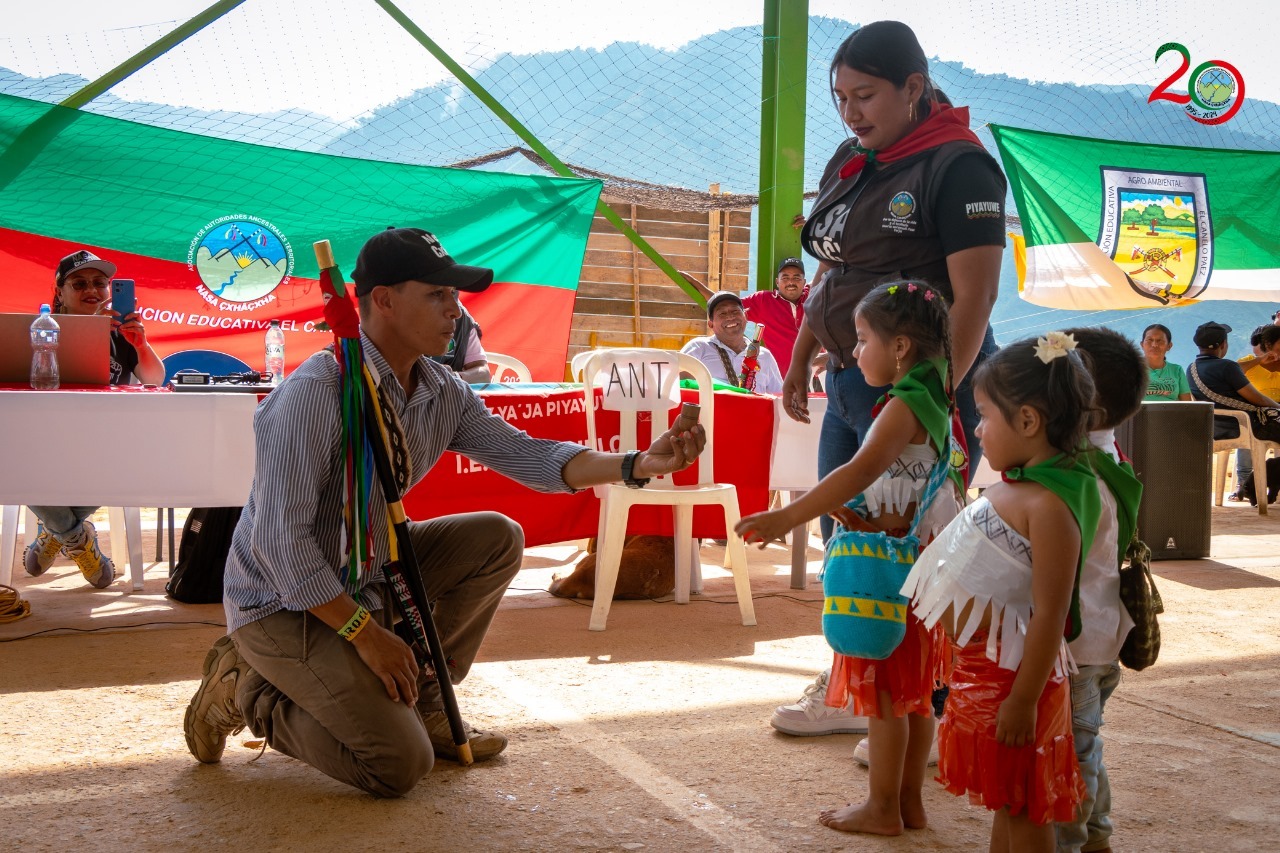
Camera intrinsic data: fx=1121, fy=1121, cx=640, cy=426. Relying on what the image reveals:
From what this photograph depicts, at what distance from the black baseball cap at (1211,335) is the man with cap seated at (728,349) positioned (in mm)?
4044

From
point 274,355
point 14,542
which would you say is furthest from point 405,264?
point 14,542

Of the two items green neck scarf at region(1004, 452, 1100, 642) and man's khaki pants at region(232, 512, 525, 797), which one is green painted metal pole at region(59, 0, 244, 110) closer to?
man's khaki pants at region(232, 512, 525, 797)

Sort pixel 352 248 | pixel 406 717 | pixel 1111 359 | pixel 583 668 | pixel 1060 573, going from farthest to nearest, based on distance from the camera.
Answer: pixel 352 248 < pixel 583 668 < pixel 406 717 < pixel 1111 359 < pixel 1060 573

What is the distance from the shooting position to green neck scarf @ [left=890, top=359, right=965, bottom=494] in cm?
210

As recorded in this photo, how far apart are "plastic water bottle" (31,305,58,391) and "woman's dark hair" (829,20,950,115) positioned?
285 centimetres

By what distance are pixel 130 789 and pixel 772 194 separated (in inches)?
225

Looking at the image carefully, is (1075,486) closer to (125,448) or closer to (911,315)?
(911,315)

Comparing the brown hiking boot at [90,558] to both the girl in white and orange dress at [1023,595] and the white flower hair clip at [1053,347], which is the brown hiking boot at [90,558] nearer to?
the girl in white and orange dress at [1023,595]

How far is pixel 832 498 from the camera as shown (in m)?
2.06

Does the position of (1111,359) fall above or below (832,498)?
above

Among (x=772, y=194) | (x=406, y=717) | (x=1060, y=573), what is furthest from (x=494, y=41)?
(x=1060, y=573)

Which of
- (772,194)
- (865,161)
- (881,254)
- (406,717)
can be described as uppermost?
(772,194)

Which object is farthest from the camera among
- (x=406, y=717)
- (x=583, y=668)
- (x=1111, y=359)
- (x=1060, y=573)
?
(x=583, y=668)

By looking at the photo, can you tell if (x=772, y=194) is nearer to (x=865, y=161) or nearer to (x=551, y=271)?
(x=551, y=271)
